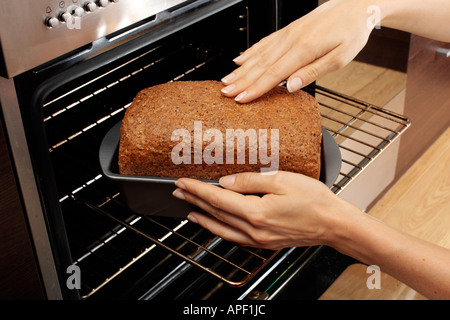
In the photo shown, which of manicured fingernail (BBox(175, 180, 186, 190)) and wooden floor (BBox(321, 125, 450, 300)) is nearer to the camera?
manicured fingernail (BBox(175, 180, 186, 190))

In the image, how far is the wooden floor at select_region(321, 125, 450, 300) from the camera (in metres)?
1.71

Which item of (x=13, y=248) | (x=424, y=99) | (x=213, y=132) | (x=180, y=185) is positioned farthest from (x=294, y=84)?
(x=424, y=99)

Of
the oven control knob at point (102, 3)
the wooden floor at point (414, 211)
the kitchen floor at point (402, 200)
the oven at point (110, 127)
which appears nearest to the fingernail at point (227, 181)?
the oven at point (110, 127)

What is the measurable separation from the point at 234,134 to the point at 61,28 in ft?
1.07

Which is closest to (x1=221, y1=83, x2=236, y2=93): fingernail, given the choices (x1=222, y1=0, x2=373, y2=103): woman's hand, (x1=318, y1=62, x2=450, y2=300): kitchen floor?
(x1=222, y1=0, x2=373, y2=103): woman's hand

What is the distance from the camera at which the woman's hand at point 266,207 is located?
2.81 feet

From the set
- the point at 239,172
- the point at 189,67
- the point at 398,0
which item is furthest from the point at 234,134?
the point at 398,0

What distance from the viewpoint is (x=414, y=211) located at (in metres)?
2.05

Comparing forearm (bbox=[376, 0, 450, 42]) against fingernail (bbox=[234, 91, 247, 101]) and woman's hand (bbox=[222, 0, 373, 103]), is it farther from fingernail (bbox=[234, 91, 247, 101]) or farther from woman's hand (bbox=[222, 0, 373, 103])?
fingernail (bbox=[234, 91, 247, 101])

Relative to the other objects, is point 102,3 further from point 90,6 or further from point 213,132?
point 213,132

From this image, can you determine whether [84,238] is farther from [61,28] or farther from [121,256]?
[61,28]

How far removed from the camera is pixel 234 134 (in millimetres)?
894

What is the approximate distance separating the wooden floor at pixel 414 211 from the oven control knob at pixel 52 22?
127 centimetres

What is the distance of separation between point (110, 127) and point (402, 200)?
136 centimetres
